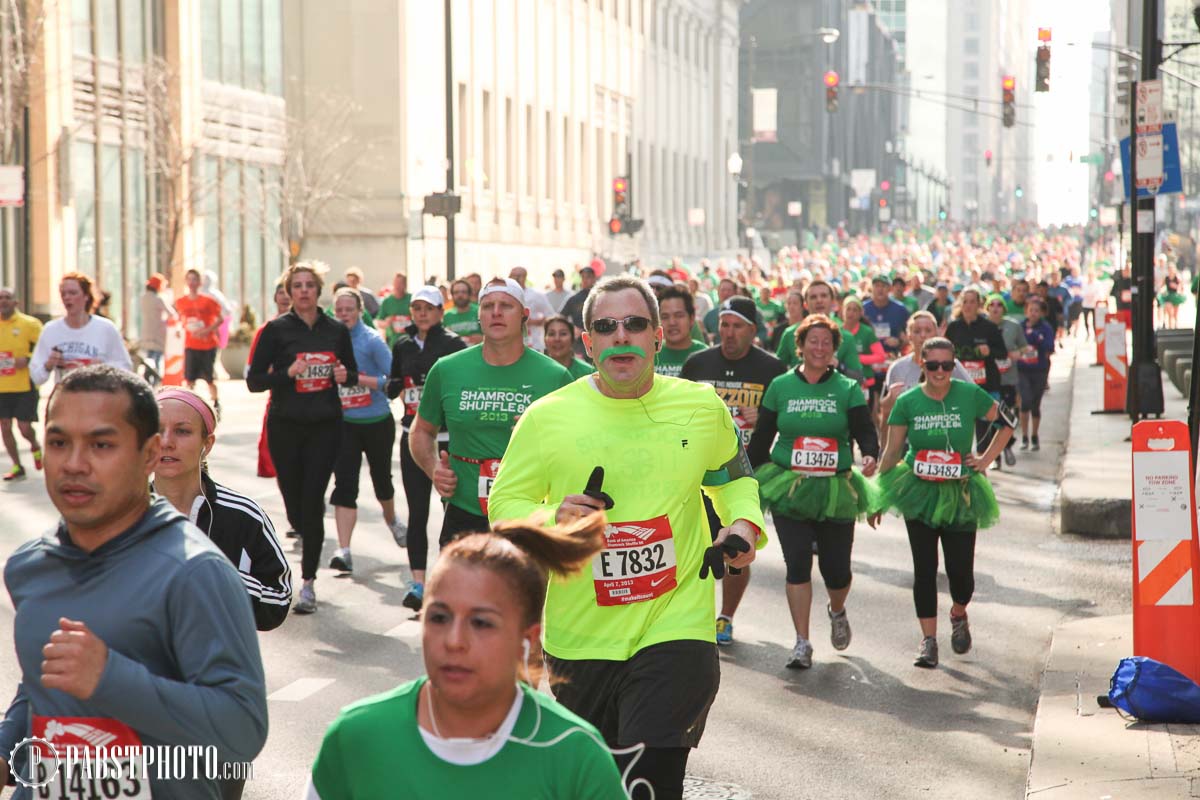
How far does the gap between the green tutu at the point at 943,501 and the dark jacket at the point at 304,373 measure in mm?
3574

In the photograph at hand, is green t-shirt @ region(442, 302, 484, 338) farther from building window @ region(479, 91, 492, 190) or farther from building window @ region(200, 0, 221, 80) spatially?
building window @ region(479, 91, 492, 190)

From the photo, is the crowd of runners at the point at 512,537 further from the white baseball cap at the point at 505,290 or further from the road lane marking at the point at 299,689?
the road lane marking at the point at 299,689

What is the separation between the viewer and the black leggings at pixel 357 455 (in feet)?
42.1

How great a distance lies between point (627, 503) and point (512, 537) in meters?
1.82

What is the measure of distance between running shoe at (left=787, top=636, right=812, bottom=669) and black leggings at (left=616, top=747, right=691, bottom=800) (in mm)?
4602

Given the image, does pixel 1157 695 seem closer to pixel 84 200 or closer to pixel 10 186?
pixel 10 186

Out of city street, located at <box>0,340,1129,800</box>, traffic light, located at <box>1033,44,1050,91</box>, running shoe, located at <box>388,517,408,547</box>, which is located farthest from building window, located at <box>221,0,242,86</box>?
running shoe, located at <box>388,517,408,547</box>

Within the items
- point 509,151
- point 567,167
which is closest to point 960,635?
point 509,151

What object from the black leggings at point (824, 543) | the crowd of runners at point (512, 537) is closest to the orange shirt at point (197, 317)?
the crowd of runners at point (512, 537)

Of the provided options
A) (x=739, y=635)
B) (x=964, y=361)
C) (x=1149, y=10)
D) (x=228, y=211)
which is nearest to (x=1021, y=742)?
(x=739, y=635)

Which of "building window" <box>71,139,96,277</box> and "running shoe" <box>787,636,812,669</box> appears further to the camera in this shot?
"building window" <box>71,139,96,277</box>

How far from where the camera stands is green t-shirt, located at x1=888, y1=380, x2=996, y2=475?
1062cm

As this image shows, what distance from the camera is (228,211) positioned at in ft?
129

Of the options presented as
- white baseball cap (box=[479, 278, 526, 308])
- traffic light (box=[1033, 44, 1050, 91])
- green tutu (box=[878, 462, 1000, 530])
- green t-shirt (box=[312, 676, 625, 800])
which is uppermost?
traffic light (box=[1033, 44, 1050, 91])
